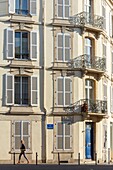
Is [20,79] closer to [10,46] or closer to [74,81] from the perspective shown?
[10,46]

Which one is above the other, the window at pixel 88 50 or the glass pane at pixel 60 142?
the window at pixel 88 50

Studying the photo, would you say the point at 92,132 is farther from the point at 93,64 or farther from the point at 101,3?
the point at 101,3

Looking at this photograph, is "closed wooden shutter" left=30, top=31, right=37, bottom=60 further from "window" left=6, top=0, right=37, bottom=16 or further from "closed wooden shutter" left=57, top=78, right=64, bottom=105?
"closed wooden shutter" left=57, top=78, right=64, bottom=105

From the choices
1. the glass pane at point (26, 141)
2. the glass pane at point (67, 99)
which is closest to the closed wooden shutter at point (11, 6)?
the glass pane at point (67, 99)

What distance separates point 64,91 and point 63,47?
3110 mm

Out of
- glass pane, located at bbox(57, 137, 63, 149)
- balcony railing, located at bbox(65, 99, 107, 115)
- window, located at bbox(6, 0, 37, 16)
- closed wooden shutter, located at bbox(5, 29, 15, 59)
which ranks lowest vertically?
glass pane, located at bbox(57, 137, 63, 149)

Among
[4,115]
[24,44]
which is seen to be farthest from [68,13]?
[4,115]

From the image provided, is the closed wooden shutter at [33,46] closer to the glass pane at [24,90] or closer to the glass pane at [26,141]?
the glass pane at [24,90]

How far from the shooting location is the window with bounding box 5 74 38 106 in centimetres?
4253

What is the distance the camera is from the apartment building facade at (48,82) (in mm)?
42594

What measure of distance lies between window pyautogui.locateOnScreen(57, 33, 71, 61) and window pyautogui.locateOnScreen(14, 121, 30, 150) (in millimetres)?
5295

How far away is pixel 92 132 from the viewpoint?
150 feet

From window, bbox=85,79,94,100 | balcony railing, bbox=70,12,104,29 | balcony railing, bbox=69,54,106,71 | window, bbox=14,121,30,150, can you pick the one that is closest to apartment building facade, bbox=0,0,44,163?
window, bbox=14,121,30,150

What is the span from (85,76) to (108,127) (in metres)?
6.05
